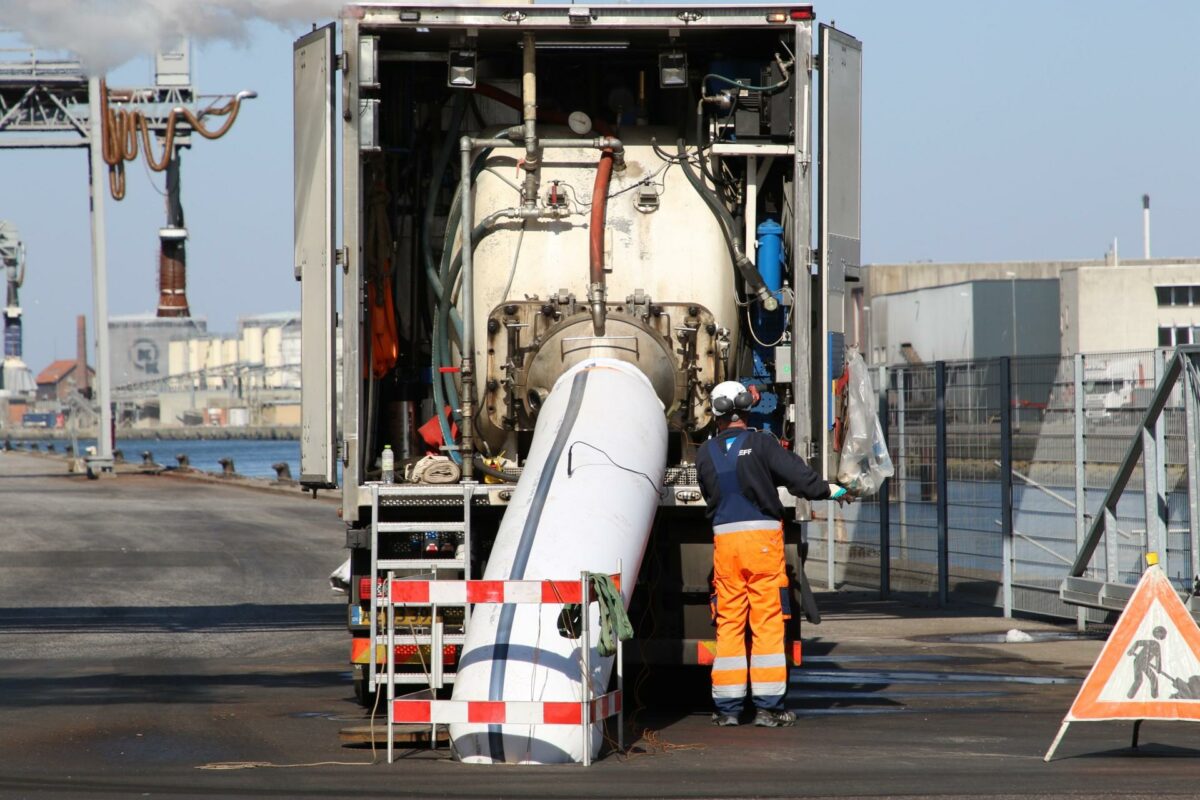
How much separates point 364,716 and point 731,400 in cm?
253

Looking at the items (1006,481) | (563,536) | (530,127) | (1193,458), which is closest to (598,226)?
(530,127)

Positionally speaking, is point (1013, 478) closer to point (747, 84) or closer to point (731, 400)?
point (747, 84)

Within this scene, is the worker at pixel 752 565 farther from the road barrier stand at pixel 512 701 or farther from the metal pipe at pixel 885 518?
the metal pipe at pixel 885 518

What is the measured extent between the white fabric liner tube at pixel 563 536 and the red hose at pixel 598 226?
65cm

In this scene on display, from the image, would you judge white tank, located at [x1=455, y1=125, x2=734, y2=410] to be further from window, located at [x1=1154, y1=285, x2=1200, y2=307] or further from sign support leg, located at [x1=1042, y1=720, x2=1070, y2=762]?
window, located at [x1=1154, y1=285, x2=1200, y2=307]

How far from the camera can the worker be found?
27.2 feet

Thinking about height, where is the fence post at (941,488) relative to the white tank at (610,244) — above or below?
below

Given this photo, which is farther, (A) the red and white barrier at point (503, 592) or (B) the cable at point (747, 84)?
(B) the cable at point (747, 84)

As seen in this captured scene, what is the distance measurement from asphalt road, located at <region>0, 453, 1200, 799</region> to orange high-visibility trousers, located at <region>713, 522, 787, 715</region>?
213 millimetres

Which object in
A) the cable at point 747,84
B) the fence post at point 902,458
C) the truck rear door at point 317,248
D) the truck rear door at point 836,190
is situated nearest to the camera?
the truck rear door at point 317,248

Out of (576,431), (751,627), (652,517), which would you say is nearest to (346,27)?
(576,431)

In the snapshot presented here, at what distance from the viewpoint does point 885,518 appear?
1617 centimetres

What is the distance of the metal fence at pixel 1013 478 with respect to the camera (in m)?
→ 12.6

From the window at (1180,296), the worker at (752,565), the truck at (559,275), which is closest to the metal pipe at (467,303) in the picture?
the truck at (559,275)
